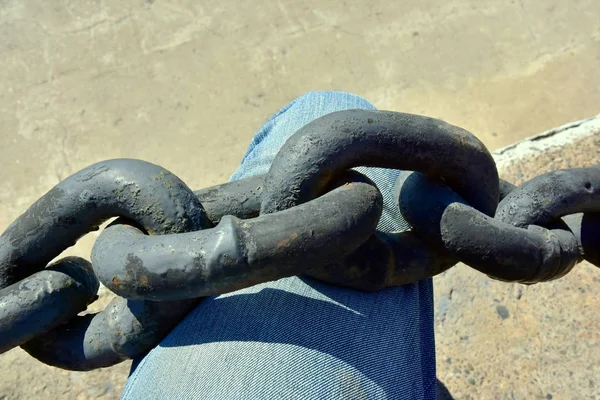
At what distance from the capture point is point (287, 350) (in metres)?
0.85

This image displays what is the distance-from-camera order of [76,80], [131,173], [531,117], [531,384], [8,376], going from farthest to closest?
[76,80] → [531,117] → [8,376] → [531,384] → [131,173]

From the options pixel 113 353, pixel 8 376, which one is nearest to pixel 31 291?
pixel 113 353

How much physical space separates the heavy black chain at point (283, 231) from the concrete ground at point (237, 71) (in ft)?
5.51

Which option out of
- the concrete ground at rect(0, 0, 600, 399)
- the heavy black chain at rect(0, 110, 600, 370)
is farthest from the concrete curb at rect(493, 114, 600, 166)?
the heavy black chain at rect(0, 110, 600, 370)

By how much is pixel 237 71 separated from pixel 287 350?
2.10m

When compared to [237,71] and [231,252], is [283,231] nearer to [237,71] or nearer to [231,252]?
[231,252]

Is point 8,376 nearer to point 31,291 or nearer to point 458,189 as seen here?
point 31,291

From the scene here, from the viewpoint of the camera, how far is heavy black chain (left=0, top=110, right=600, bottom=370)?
0.67 m

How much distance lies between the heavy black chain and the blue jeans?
0.05 meters

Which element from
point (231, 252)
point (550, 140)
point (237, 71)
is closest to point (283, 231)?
point (231, 252)

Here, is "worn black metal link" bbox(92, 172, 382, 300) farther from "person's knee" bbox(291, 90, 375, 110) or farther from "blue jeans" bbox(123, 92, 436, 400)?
"person's knee" bbox(291, 90, 375, 110)

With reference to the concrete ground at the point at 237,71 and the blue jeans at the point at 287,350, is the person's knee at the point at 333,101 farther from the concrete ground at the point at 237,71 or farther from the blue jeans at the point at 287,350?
the concrete ground at the point at 237,71

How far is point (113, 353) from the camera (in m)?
0.83

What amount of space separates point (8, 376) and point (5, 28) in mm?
1908
